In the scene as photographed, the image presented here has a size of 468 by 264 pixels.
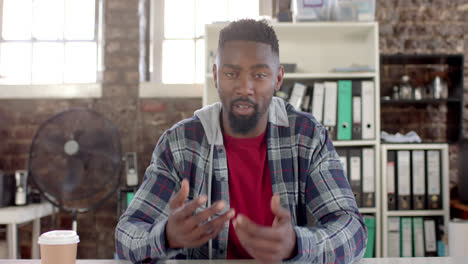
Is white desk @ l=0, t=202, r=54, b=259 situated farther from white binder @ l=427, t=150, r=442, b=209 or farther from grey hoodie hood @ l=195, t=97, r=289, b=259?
white binder @ l=427, t=150, r=442, b=209

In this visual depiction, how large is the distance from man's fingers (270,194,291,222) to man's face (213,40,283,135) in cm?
49

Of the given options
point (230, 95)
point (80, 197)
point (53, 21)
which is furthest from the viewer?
point (53, 21)

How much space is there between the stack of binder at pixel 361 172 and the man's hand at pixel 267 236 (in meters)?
1.80

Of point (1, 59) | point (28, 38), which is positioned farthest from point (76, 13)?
point (1, 59)

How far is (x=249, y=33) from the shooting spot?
4.14ft

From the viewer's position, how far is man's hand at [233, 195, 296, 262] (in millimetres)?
734

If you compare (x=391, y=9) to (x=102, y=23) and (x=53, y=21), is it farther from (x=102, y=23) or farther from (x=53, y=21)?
(x=53, y=21)

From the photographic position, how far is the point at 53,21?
326 cm

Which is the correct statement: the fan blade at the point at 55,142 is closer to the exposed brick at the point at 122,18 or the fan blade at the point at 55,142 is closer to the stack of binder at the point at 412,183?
→ the exposed brick at the point at 122,18

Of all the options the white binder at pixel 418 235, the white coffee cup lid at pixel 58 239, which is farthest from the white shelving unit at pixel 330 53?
the white coffee cup lid at pixel 58 239

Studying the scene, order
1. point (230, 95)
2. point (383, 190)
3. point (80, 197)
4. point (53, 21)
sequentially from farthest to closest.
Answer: point (53, 21)
point (80, 197)
point (383, 190)
point (230, 95)

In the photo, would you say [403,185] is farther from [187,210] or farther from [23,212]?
[23,212]

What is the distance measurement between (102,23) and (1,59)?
2.88 ft

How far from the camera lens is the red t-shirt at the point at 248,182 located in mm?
1214
